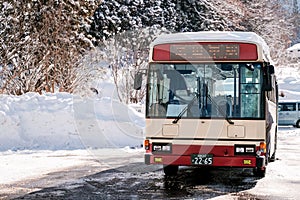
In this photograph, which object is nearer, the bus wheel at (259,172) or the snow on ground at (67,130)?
the bus wheel at (259,172)

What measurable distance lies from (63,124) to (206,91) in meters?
9.83

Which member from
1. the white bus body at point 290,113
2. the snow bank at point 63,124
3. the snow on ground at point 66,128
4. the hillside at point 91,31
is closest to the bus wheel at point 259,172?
the snow on ground at point 66,128

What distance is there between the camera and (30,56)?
25.3 metres

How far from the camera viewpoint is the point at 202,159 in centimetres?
1036

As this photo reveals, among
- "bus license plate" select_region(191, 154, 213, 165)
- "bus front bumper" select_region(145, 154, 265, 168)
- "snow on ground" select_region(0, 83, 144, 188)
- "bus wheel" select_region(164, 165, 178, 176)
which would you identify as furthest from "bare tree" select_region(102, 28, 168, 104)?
"bus license plate" select_region(191, 154, 213, 165)

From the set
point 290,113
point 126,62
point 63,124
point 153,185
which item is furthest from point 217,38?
point 290,113

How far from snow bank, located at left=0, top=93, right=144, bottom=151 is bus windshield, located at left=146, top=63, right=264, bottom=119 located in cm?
829

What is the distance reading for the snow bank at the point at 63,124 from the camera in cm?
1853

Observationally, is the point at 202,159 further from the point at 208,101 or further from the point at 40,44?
the point at 40,44

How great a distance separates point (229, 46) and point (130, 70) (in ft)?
72.7

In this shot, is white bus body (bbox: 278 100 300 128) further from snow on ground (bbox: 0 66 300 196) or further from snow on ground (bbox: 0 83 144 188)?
snow on ground (bbox: 0 83 144 188)

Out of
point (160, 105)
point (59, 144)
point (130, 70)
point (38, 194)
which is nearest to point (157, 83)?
point (160, 105)

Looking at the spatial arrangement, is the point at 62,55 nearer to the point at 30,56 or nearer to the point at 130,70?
the point at 30,56

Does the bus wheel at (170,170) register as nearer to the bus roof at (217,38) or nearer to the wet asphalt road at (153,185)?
the wet asphalt road at (153,185)
